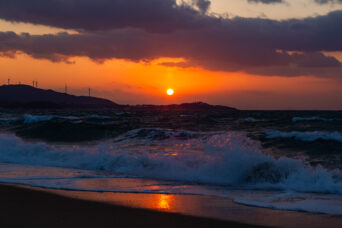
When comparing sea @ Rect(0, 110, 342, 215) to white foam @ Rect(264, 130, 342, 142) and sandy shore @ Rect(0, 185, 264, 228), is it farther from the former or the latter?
sandy shore @ Rect(0, 185, 264, 228)

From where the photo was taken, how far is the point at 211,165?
11.3 m

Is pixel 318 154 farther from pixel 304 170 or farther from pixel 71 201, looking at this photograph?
pixel 71 201

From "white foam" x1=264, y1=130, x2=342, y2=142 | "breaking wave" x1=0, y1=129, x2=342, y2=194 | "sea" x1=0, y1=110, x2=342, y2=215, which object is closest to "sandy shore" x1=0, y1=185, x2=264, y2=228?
"sea" x1=0, y1=110, x2=342, y2=215

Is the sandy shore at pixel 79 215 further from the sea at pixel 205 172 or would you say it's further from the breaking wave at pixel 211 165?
the breaking wave at pixel 211 165

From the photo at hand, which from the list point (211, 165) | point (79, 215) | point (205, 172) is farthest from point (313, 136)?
point (79, 215)

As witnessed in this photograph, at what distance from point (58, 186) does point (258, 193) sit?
14.0ft

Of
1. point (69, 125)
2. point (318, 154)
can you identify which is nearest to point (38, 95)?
point (69, 125)

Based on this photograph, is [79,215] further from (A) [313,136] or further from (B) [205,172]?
Result: (A) [313,136]

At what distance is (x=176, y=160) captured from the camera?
12.3 meters

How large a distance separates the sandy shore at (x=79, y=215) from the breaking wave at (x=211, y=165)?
11.9 feet

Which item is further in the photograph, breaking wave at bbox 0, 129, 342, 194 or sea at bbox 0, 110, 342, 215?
breaking wave at bbox 0, 129, 342, 194

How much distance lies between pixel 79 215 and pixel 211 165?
5.31 meters

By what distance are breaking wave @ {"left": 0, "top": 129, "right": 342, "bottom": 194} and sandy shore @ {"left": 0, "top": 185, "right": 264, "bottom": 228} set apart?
11.9ft

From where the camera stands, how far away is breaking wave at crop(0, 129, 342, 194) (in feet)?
32.1
